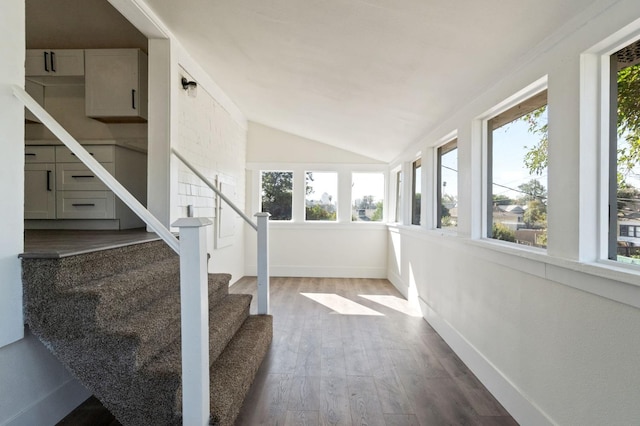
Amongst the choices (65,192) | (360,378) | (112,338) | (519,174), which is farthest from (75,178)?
(519,174)

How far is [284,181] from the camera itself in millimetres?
6566

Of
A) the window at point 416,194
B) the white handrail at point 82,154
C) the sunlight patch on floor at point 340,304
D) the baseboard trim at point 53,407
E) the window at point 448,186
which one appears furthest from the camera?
the window at point 416,194

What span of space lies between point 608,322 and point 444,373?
4.67 ft

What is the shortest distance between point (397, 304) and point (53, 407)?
365 cm

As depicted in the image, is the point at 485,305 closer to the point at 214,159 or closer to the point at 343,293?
the point at 343,293

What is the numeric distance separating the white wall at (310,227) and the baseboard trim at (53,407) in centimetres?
440

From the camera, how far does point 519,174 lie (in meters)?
2.34

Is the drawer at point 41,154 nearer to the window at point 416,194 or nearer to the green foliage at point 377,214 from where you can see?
the window at point 416,194

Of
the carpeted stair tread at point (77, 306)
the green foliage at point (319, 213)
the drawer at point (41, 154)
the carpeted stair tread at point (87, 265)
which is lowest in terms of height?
the carpeted stair tread at point (77, 306)

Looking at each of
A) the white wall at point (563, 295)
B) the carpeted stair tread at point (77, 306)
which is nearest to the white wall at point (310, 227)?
the white wall at point (563, 295)

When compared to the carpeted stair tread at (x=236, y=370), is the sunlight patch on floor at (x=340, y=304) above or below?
below

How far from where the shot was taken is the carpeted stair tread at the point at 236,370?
186 cm

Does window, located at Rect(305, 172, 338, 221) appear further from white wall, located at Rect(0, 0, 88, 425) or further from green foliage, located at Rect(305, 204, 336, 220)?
white wall, located at Rect(0, 0, 88, 425)

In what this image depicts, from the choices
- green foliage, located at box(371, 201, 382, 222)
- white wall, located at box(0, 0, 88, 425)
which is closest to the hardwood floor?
white wall, located at box(0, 0, 88, 425)
